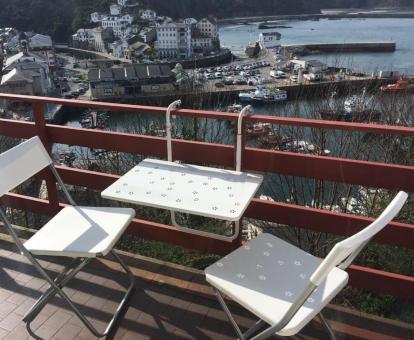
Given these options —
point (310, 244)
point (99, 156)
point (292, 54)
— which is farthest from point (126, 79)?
point (310, 244)

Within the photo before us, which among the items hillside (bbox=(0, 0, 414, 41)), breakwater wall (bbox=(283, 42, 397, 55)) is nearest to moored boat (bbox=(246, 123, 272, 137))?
breakwater wall (bbox=(283, 42, 397, 55))

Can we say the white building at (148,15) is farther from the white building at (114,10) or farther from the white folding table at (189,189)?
the white folding table at (189,189)

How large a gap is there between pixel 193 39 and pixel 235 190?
55417mm

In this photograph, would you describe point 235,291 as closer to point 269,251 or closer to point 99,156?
point 269,251

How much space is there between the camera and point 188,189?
6.70 ft

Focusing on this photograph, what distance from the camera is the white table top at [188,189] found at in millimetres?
1839

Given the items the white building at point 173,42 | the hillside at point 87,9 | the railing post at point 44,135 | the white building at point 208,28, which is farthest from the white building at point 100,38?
the railing post at point 44,135

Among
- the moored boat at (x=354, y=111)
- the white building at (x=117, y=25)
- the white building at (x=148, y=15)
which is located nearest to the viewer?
the moored boat at (x=354, y=111)

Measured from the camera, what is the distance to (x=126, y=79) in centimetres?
3119

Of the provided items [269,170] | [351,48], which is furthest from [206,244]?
[351,48]

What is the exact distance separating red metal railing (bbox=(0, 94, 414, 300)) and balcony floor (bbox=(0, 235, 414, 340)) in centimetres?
22

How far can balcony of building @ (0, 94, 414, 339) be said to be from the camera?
2.14 meters

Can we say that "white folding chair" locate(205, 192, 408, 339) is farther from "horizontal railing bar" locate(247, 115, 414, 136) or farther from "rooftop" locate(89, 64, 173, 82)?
"rooftop" locate(89, 64, 173, 82)

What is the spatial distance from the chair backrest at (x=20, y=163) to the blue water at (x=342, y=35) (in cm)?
3525
